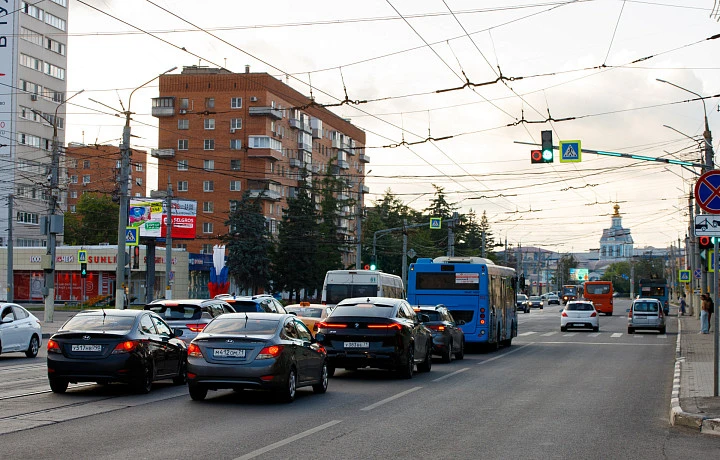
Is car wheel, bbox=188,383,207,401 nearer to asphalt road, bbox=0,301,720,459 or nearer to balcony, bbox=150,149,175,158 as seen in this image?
asphalt road, bbox=0,301,720,459

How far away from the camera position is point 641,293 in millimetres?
88500

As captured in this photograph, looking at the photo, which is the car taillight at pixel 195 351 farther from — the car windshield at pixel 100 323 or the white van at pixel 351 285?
the white van at pixel 351 285

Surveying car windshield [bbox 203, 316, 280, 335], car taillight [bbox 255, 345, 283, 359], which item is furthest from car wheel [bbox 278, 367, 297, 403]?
car windshield [bbox 203, 316, 280, 335]

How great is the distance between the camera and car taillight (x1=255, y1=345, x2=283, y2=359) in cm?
1477

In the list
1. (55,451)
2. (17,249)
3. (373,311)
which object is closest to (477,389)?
(373,311)

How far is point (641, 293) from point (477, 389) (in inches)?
2908

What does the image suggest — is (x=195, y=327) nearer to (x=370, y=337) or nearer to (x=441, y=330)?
(x=370, y=337)

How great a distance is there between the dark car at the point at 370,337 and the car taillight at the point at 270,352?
4355mm

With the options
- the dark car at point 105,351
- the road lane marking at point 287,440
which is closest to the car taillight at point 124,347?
Result: the dark car at point 105,351

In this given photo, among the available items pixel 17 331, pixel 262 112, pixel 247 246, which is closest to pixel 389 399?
pixel 17 331

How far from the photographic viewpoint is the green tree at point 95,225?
118m

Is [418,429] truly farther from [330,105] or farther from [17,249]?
[17,249]

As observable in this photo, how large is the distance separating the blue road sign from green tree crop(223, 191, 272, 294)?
168ft

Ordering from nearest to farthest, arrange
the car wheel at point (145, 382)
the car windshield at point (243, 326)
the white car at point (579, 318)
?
the car windshield at point (243, 326) → the car wheel at point (145, 382) → the white car at point (579, 318)
